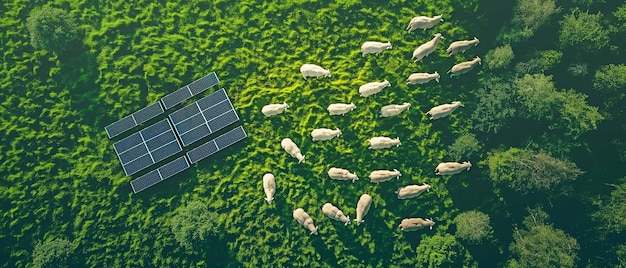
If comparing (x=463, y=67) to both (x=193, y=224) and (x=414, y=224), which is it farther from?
(x=193, y=224)

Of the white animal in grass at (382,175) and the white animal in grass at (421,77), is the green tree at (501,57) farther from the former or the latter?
the white animal in grass at (382,175)

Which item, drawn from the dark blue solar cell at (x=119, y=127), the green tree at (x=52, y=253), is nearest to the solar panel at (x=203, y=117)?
the dark blue solar cell at (x=119, y=127)

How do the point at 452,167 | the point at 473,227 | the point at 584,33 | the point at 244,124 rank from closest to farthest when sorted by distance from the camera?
the point at 473,227 < the point at 584,33 < the point at 452,167 < the point at 244,124

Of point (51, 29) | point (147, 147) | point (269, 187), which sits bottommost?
point (269, 187)

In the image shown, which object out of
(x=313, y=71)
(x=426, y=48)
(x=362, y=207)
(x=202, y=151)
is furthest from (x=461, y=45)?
(x=202, y=151)

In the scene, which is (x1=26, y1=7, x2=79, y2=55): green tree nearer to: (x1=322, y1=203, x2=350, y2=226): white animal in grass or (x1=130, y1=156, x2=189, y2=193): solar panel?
(x1=130, y1=156, x2=189, y2=193): solar panel

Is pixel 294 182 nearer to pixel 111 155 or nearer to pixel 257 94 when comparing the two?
pixel 257 94

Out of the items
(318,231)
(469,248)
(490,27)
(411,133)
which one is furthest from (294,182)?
(490,27)

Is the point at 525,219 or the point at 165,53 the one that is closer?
the point at 525,219
